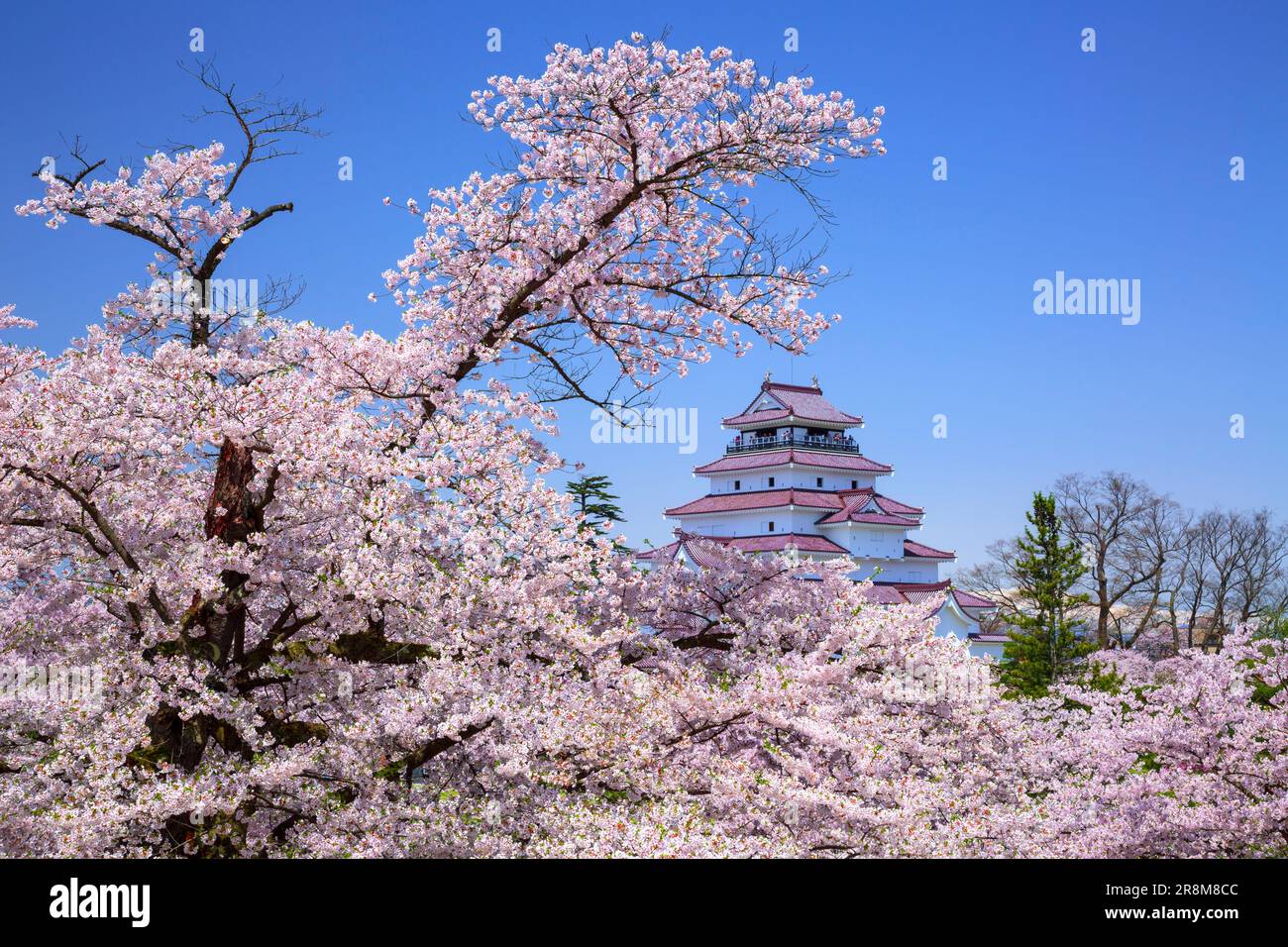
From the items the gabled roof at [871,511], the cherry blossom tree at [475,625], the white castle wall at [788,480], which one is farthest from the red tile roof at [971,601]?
the cherry blossom tree at [475,625]

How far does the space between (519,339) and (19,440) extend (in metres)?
5.24

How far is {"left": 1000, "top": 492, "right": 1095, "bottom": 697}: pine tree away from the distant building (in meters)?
5.75

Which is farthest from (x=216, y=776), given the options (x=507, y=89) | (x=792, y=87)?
(x=792, y=87)

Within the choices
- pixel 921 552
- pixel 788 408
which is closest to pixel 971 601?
pixel 921 552

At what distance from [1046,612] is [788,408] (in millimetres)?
14566

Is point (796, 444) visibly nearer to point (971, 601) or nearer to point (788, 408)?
point (788, 408)

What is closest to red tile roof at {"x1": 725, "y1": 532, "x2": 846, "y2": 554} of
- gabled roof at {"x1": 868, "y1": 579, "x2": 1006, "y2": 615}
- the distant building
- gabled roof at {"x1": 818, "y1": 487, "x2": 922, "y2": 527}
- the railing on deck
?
the distant building

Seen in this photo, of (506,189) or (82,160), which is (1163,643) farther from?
(82,160)

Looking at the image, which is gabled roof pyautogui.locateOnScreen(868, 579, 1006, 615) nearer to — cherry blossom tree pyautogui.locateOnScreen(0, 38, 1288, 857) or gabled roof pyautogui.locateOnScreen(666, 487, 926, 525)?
gabled roof pyautogui.locateOnScreen(666, 487, 926, 525)

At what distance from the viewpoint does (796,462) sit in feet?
148

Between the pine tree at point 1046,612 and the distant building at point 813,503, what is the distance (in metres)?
5.75

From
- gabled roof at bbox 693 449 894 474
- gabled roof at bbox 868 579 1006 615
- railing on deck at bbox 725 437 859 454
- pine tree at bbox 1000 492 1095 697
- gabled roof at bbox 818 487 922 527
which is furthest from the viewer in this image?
railing on deck at bbox 725 437 859 454

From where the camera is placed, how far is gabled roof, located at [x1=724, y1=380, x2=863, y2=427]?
4709 centimetres

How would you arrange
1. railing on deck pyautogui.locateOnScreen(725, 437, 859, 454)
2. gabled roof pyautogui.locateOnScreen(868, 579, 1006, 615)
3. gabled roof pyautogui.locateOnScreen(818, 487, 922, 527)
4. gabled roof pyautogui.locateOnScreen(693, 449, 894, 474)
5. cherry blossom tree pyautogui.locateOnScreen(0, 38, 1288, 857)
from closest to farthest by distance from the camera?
1. cherry blossom tree pyautogui.locateOnScreen(0, 38, 1288, 857)
2. gabled roof pyautogui.locateOnScreen(868, 579, 1006, 615)
3. gabled roof pyautogui.locateOnScreen(818, 487, 922, 527)
4. gabled roof pyautogui.locateOnScreen(693, 449, 894, 474)
5. railing on deck pyautogui.locateOnScreen(725, 437, 859, 454)
